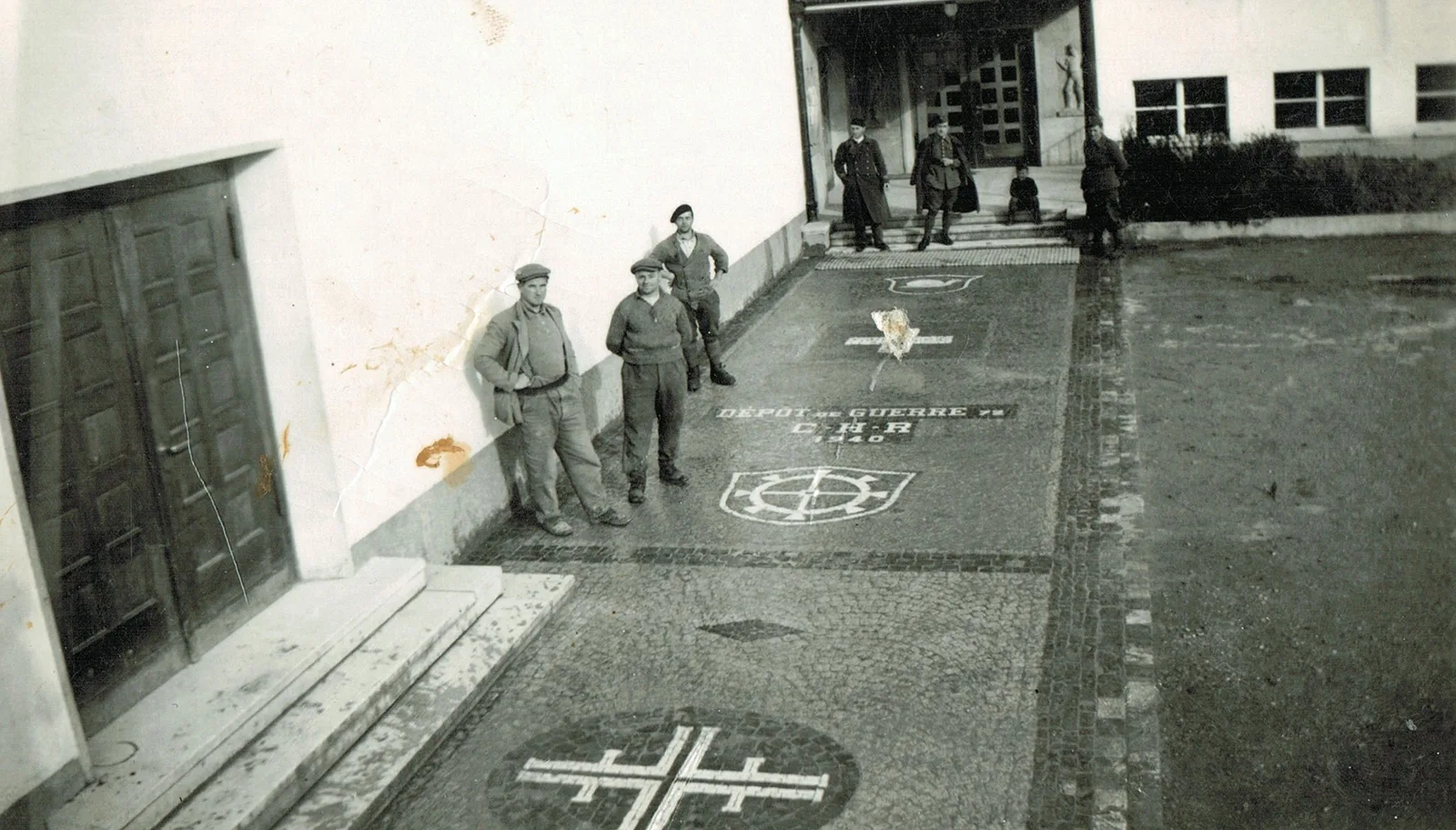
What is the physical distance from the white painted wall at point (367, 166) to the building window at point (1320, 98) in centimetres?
1084

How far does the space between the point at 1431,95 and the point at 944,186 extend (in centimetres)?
692

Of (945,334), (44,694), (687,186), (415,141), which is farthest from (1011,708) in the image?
(687,186)

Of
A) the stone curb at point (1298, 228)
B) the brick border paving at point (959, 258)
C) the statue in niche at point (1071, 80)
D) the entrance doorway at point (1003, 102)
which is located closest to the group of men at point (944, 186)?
the brick border paving at point (959, 258)

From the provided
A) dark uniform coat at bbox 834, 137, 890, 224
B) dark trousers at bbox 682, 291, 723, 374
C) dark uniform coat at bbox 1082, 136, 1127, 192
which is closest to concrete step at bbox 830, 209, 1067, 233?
dark uniform coat at bbox 834, 137, 890, 224

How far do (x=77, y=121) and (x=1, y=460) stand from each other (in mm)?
1522

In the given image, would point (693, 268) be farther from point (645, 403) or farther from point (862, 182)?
point (862, 182)

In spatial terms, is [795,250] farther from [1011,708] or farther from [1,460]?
[1,460]

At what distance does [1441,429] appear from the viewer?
10797 millimetres

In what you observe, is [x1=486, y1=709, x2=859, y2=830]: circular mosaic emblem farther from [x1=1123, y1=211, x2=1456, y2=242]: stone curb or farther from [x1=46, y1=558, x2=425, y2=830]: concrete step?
[x1=1123, y1=211, x2=1456, y2=242]: stone curb

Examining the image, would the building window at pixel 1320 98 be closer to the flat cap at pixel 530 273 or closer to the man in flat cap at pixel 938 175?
the man in flat cap at pixel 938 175

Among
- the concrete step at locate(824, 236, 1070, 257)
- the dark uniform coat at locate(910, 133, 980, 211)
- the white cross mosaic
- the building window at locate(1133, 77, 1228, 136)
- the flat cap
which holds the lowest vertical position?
the white cross mosaic

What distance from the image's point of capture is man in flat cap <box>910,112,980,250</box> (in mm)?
18797

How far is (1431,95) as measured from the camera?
770 inches

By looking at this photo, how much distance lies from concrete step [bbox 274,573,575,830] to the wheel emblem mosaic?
1.71m
